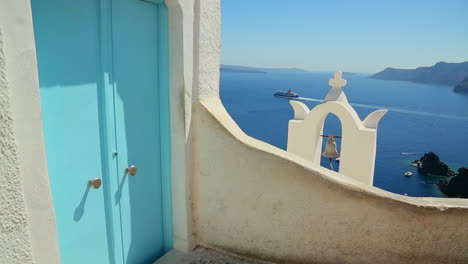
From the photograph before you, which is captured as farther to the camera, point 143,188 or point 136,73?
point 143,188

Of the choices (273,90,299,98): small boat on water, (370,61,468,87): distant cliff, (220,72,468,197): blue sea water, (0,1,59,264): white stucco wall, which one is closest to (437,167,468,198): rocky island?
(220,72,468,197): blue sea water

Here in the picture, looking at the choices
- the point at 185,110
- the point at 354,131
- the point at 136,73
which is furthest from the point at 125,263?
the point at 354,131

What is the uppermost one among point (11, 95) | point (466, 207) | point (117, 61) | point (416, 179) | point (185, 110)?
point (117, 61)

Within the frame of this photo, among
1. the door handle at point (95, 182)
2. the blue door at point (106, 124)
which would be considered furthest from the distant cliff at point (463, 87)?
the door handle at point (95, 182)

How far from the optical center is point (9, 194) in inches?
61.5

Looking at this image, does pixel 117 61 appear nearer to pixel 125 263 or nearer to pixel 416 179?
pixel 125 263

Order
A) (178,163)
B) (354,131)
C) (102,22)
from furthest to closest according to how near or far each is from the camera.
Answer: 1. (354,131)
2. (178,163)
3. (102,22)

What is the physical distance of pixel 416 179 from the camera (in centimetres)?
3922

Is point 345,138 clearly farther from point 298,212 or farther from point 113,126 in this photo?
point 113,126

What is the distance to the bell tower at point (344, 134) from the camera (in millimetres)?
6047

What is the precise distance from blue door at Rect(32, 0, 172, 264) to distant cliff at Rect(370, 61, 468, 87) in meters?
129

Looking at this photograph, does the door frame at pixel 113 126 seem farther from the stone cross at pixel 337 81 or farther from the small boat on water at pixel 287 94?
the small boat on water at pixel 287 94

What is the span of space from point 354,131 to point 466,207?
3.60 meters

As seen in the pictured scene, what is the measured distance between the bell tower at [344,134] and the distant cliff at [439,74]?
12443 cm
